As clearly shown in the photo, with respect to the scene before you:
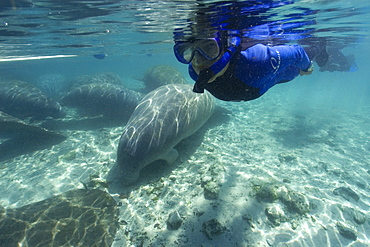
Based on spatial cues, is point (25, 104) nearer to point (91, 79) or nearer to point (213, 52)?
point (91, 79)

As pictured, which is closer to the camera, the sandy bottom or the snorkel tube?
the snorkel tube

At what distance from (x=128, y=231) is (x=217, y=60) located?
13.6 feet

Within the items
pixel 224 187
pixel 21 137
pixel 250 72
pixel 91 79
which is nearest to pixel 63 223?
pixel 224 187

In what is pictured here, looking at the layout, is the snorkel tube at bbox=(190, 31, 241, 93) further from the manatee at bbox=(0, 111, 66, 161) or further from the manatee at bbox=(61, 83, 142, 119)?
the manatee at bbox=(61, 83, 142, 119)

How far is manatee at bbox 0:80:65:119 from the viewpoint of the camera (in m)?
9.98

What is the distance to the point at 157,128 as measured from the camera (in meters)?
5.90

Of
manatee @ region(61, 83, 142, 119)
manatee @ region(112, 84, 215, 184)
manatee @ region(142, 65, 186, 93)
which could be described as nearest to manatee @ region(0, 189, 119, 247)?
manatee @ region(112, 84, 215, 184)

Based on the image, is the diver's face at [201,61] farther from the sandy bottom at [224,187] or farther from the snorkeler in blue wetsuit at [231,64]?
the sandy bottom at [224,187]

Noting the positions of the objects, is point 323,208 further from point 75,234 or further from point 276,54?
point 75,234

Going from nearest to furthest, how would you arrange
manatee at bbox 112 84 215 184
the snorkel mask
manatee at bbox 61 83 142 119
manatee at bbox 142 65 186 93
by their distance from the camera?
the snorkel mask
manatee at bbox 112 84 215 184
manatee at bbox 61 83 142 119
manatee at bbox 142 65 186 93

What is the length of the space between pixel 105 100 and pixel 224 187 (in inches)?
327

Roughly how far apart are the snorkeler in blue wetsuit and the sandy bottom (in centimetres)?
311

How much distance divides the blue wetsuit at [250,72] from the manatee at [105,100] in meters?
8.47

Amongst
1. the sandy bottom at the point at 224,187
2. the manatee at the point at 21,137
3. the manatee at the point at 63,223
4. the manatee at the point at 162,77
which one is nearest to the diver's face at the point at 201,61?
the sandy bottom at the point at 224,187
